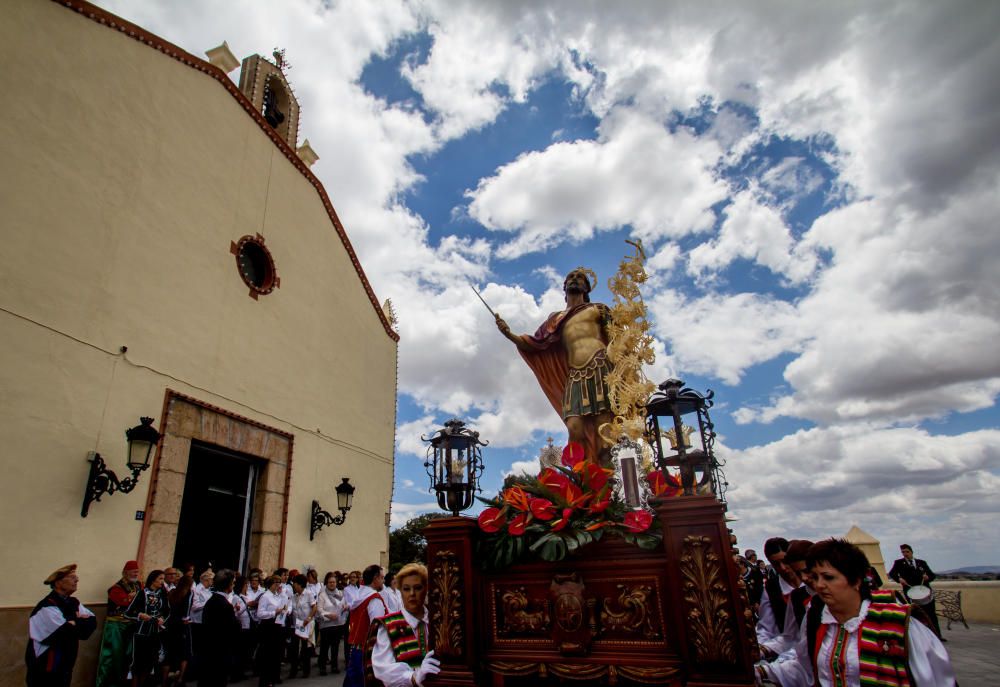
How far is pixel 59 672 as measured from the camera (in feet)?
16.2

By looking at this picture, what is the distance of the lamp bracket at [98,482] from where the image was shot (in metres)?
6.27

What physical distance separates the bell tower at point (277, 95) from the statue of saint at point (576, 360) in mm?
8340

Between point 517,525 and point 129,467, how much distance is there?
19.4ft

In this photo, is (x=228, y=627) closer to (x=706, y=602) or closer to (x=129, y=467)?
(x=129, y=467)

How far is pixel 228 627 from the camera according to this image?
20.3ft

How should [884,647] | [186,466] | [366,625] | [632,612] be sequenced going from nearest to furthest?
[884,647]
[632,612]
[366,625]
[186,466]

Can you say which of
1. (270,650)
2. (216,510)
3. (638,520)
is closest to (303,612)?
(270,650)

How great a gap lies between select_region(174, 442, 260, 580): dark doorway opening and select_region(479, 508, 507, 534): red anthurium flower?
253 inches

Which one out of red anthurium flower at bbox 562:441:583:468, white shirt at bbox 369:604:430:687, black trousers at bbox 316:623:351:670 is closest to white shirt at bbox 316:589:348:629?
black trousers at bbox 316:623:351:670

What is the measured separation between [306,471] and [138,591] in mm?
4274

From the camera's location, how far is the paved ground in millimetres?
5818

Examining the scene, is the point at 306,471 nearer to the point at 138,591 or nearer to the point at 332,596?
the point at 332,596

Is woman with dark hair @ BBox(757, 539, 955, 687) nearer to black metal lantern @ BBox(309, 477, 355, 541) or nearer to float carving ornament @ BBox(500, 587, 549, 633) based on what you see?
float carving ornament @ BBox(500, 587, 549, 633)

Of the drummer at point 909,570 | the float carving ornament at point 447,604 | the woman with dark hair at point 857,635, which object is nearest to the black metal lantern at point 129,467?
the float carving ornament at point 447,604
